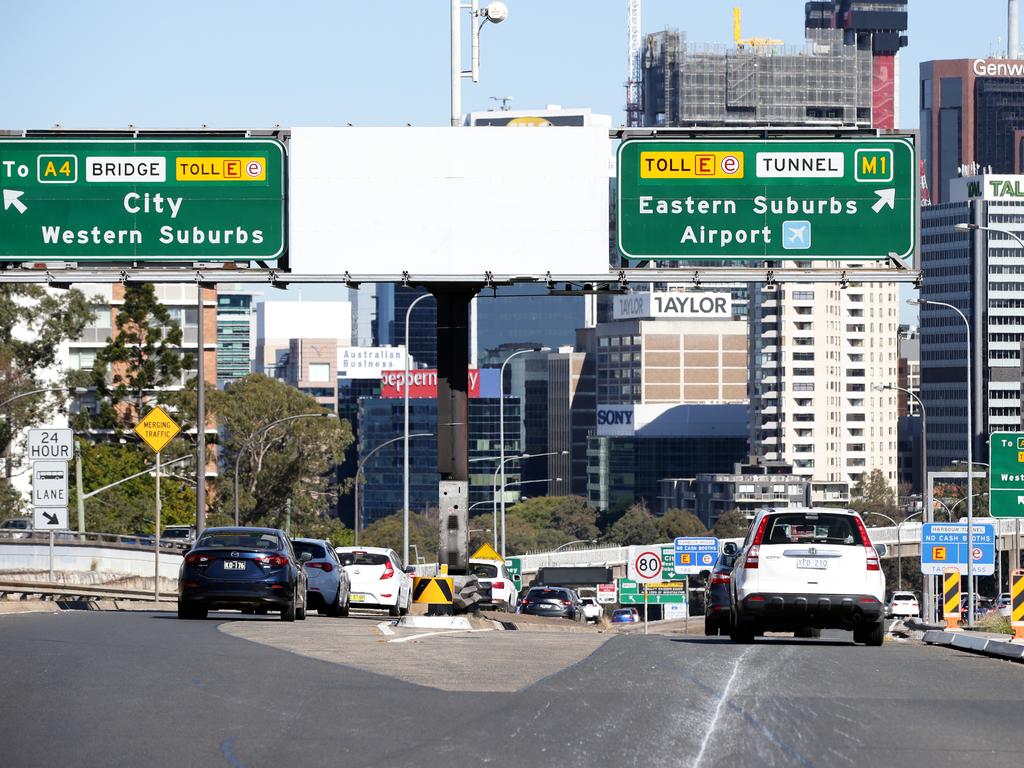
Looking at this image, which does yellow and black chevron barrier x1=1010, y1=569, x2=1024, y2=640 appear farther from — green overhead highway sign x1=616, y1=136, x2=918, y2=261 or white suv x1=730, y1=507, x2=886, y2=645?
green overhead highway sign x1=616, y1=136, x2=918, y2=261

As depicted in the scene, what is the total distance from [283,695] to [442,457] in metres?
17.8

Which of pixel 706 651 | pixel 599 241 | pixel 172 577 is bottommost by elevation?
pixel 172 577

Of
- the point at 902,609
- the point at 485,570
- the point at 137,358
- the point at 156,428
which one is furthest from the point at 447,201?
the point at 902,609

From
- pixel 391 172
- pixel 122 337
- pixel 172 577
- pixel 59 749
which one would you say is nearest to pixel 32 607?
pixel 391 172

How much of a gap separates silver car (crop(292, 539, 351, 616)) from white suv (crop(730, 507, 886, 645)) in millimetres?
12092

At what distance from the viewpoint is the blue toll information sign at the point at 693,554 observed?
55.5 m

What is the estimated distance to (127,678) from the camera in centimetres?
1641

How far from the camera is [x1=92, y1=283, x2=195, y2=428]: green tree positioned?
99.5 meters

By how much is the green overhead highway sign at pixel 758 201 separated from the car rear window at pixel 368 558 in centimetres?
912

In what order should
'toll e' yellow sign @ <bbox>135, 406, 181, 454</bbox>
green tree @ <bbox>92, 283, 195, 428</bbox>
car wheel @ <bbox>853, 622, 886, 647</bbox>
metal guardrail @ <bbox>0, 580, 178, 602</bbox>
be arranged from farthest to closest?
green tree @ <bbox>92, 283, 195, 428</bbox>
metal guardrail @ <bbox>0, 580, 178, 602</bbox>
'toll e' yellow sign @ <bbox>135, 406, 181, 454</bbox>
car wheel @ <bbox>853, 622, 886, 647</bbox>

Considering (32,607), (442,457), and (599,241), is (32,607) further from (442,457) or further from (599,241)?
(599,241)

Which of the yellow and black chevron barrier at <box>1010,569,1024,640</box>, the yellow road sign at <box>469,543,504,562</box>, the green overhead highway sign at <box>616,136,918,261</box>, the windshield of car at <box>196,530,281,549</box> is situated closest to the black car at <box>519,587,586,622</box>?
the yellow road sign at <box>469,543,504,562</box>

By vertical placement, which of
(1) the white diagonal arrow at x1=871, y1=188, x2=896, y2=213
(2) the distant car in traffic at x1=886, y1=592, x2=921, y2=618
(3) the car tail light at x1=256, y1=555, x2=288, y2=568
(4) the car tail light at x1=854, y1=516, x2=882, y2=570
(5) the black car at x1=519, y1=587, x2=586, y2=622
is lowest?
(2) the distant car in traffic at x1=886, y1=592, x2=921, y2=618

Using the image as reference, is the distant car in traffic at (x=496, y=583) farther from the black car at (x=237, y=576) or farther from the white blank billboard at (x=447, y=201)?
the black car at (x=237, y=576)
